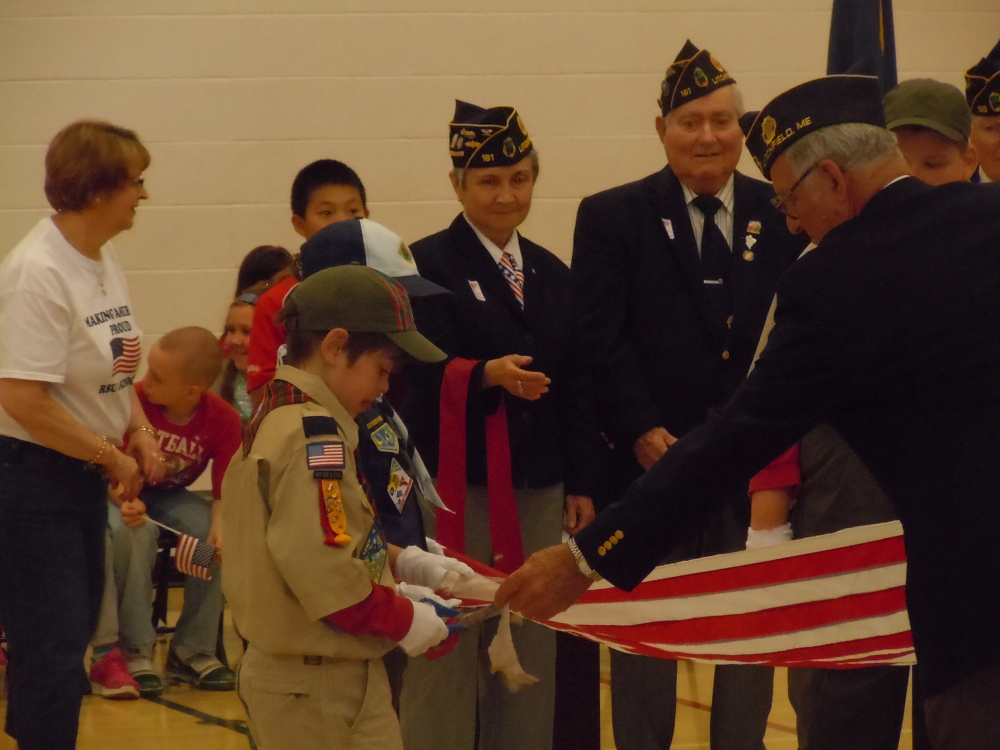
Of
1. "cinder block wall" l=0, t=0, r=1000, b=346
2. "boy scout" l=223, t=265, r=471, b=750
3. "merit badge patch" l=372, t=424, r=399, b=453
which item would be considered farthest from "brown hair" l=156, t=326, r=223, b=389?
"boy scout" l=223, t=265, r=471, b=750

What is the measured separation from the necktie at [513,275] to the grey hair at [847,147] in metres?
1.35

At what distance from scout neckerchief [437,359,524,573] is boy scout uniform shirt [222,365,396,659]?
91 cm

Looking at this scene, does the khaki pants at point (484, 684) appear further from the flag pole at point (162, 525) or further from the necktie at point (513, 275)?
the flag pole at point (162, 525)

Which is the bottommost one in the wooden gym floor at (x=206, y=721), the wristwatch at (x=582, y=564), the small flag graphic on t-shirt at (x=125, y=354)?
the wooden gym floor at (x=206, y=721)

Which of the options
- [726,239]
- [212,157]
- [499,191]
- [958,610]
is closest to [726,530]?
[726,239]

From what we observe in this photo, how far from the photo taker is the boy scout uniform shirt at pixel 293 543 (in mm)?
2107

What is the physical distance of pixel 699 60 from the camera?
11.0 ft

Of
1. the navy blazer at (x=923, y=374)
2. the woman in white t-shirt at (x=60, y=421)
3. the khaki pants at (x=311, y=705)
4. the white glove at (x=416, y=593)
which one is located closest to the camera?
the navy blazer at (x=923, y=374)

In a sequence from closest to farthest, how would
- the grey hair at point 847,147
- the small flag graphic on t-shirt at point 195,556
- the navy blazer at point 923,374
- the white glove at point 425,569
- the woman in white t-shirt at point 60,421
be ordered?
the navy blazer at point 923,374, the grey hair at point 847,147, the white glove at point 425,569, the woman in white t-shirt at point 60,421, the small flag graphic on t-shirt at point 195,556

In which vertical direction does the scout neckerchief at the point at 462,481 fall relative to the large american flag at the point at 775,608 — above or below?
above

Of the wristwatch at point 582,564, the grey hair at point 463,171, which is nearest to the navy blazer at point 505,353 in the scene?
the grey hair at point 463,171

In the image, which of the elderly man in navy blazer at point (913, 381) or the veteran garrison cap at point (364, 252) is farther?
the veteran garrison cap at point (364, 252)

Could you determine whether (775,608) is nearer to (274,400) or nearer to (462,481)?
(462,481)

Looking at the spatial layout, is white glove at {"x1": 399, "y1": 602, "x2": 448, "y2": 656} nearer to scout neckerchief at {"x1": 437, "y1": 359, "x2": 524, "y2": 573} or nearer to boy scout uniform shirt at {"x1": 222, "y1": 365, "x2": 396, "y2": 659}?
boy scout uniform shirt at {"x1": 222, "y1": 365, "x2": 396, "y2": 659}
